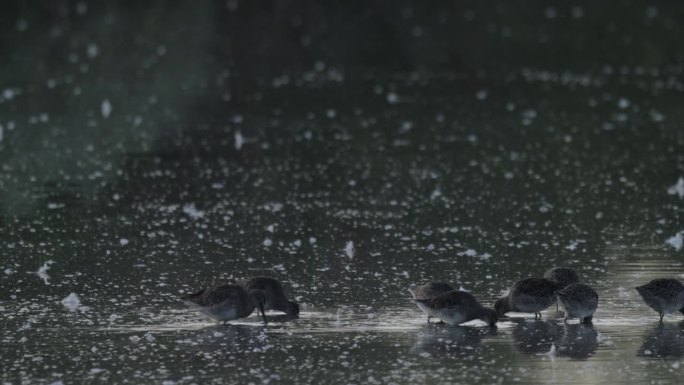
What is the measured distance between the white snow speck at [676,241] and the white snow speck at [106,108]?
11.7 meters

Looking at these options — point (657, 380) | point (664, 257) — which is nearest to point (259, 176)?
point (664, 257)

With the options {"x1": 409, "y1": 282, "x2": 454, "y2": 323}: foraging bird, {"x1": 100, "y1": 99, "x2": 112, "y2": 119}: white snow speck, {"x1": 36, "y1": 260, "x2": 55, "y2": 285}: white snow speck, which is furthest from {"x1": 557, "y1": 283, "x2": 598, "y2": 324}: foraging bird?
{"x1": 100, "y1": 99, "x2": 112, "y2": 119}: white snow speck

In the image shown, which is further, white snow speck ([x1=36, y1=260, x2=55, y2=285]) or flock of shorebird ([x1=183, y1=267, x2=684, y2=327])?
white snow speck ([x1=36, y1=260, x2=55, y2=285])

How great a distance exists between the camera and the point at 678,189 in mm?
16516

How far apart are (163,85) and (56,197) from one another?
10.8 meters

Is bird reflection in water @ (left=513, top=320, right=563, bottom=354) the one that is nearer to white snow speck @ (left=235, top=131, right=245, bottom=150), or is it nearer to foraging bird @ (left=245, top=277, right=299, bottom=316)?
foraging bird @ (left=245, top=277, right=299, bottom=316)

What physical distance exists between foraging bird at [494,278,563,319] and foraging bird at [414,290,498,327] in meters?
0.24

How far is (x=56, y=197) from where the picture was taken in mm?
16281

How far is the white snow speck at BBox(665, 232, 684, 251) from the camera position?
13375 mm

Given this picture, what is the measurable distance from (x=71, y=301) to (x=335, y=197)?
550 centimetres

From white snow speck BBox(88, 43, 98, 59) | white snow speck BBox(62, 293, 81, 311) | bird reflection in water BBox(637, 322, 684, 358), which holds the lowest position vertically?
bird reflection in water BBox(637, 322, 684, 358)

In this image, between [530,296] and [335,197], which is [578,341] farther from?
[335,197]

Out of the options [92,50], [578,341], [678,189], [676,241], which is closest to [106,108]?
[92,50]

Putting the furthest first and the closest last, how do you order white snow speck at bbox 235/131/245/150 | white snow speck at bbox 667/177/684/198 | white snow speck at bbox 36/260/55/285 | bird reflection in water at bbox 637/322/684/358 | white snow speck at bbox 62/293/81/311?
white snow speck at bbox 235/131/245/150, white snow speck at bbox 667/177/684/198, white snow speck at bbox 36/260/55/285, white snow speck at bbox 62/293/81/311, bird reflection in water at bbox 637/322/684/358
